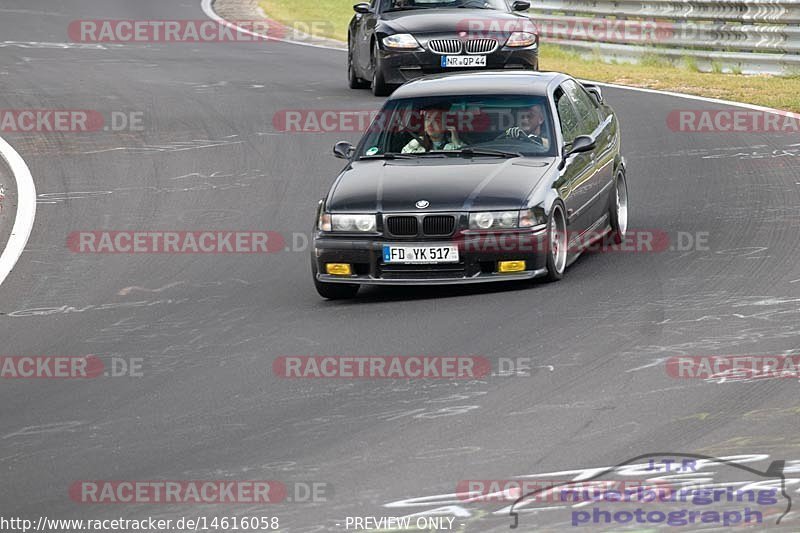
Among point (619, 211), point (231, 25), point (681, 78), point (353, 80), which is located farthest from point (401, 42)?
point (231, 25)

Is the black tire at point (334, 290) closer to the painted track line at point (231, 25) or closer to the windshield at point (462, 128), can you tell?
the windshield at point (462, 128)

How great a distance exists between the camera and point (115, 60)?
87.7ft

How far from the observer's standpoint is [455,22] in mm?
21312

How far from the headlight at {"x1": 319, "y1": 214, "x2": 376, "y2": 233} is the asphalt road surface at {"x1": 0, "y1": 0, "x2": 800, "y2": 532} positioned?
508 millimetres

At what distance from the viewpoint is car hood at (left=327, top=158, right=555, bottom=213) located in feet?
36.6

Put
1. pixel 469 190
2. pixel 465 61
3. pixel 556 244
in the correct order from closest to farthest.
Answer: pixel 469 190
pixel 556 244
pixel 465 61

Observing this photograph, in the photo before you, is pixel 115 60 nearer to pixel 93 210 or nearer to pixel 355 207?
pixel 93 210

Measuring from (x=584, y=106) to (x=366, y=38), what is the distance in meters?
9.30

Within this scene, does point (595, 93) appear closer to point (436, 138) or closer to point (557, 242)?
point (436, 138)

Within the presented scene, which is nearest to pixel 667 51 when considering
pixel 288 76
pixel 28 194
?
pixel 288 76

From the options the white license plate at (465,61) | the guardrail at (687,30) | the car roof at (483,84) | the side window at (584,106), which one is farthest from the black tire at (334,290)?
the guardrail at (687,30)

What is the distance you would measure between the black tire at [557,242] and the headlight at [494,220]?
0.27 meters

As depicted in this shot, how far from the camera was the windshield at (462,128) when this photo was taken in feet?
39.6

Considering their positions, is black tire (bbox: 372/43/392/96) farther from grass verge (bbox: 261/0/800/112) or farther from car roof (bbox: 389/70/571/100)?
car roof (bbox: 389/70/571/100)
